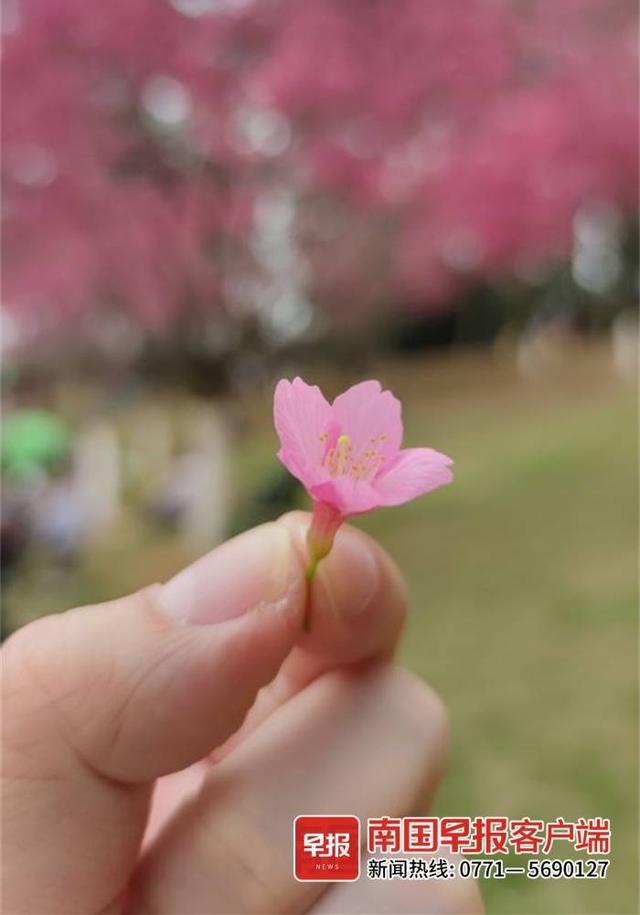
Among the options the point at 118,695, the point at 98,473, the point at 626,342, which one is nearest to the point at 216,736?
the point at 118,695

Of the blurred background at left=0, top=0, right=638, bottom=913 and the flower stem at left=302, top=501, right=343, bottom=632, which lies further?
the blurred background at left=0, top=0, right=638, bottom=913

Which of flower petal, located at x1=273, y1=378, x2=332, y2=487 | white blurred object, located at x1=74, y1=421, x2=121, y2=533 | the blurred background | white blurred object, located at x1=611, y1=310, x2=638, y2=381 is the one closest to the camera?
flower petal, located at x1=273, y1=378, x2=332, y2=487

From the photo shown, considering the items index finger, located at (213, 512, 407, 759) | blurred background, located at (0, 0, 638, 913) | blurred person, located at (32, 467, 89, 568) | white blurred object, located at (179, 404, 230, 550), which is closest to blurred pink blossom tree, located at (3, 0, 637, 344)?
blurred background, located at (0, 0, 638, 913)

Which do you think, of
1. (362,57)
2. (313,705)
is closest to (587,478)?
(362,57)

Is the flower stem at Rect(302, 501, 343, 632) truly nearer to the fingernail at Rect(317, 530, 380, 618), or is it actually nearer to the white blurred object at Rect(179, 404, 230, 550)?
the fingernail at Rect(317, 530, 380, 618)

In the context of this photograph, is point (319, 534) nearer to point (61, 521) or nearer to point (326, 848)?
point (326, 848)

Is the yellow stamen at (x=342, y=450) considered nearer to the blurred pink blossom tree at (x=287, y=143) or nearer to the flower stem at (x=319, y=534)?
the flower stem at (x=319, y=534)
